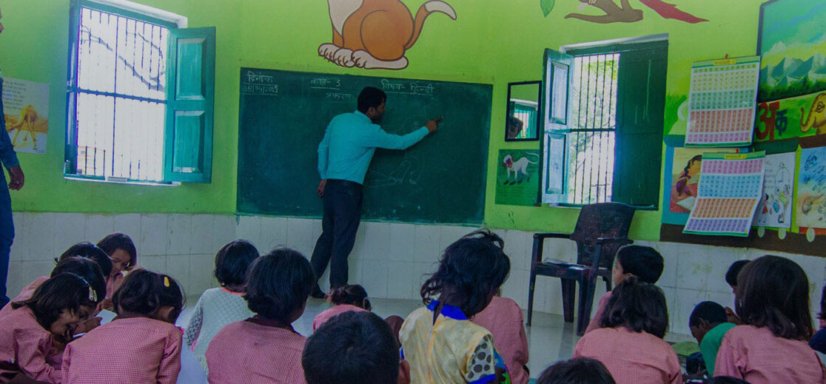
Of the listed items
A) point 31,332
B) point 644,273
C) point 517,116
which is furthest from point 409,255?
point 31,332

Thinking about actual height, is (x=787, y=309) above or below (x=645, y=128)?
below

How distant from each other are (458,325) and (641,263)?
6.09 ft

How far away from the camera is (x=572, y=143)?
5.95 m

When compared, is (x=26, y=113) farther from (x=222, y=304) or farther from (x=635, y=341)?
(x=635, y=341)

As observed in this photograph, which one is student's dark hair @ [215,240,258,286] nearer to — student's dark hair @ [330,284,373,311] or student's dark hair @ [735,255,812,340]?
student's dark hair @ [330,284,373,311]

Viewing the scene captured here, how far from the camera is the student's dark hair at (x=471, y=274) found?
192 centimetres

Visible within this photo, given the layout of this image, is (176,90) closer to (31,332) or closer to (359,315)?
(31,332)

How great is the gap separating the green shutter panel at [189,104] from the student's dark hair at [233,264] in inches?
127

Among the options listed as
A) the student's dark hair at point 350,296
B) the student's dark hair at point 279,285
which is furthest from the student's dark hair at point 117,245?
the student's dark hair at point 279,285

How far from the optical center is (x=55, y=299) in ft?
8.16

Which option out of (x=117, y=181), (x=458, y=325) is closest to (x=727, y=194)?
(x=458, y=325)

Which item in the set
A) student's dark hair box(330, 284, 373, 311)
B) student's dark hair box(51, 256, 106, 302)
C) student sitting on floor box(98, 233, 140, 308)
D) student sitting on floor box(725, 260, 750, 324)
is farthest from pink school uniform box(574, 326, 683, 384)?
student sitting on floor box(98, 233, 140, 308)

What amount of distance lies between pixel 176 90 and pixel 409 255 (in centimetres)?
230

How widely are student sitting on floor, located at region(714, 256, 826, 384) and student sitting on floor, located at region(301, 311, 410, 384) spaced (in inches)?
50.0
